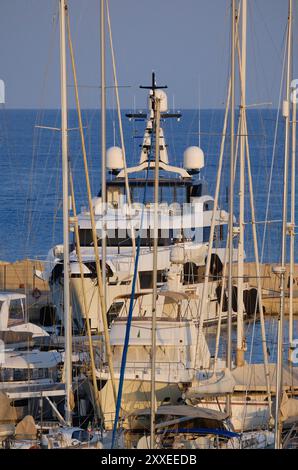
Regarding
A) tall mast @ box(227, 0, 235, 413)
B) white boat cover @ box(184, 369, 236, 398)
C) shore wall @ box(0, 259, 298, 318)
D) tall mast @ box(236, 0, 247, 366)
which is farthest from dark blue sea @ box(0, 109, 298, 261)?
white boat cover @ box(184, 369, 236, 398)

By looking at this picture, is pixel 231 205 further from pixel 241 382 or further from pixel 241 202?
pixel 241 382

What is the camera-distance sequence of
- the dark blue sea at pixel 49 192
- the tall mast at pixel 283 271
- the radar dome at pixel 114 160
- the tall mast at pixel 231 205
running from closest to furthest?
the tall mast at pixel 283 271 → the tall mast at pixel 231 205 → the radar dome at pixel 114 160 → the dark blue sea at pixel 49 192

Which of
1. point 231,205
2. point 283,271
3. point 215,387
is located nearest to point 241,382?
point 215,387

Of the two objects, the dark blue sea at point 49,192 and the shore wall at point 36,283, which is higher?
the dark blue sea at point 49,192

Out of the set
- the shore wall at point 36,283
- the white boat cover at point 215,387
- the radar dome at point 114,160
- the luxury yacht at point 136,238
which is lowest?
the white boat cover at point 215,387

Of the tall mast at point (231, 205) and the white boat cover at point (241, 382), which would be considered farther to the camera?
the tall mast at point (231, 205)

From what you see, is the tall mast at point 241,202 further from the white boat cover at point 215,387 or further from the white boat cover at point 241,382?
the white boat cover at point 215,387

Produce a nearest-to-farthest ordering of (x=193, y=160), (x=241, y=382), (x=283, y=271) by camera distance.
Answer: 1. (x=283, y=271)
2. (x=241, y=382)
3. (x=193, y=160)

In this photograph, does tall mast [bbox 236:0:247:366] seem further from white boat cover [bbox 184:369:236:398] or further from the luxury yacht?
the luxury yacht

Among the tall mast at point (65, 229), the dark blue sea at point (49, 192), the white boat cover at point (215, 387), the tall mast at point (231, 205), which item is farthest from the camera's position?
the dark blue sea at point (49, 192)

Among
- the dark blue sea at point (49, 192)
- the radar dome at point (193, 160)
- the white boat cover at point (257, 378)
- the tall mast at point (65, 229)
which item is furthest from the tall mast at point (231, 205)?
the radar dome at point (193, 160)
